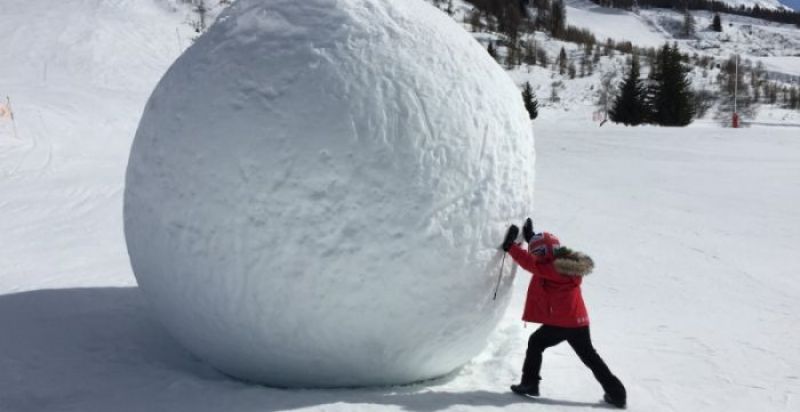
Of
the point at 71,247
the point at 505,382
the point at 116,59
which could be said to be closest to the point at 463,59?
the point at 505,382

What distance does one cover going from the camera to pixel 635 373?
205 inches

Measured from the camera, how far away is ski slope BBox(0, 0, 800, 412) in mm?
4301

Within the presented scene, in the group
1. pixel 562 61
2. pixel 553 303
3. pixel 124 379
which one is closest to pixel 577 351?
pixel 553 303

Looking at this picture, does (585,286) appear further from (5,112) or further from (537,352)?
(5,112)

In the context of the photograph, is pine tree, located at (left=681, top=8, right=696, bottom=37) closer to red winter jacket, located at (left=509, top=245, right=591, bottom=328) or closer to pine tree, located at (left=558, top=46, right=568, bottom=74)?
pine tree, located at (left=558, top=46, right=568, bottom=74)

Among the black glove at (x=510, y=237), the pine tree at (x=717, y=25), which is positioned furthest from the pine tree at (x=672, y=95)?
the pine tree at (x=717, y=25)

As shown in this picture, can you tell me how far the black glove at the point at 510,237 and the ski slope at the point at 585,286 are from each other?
3.38ft

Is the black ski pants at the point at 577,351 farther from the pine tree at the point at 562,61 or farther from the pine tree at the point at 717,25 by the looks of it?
the pine tree at the point at 717,25

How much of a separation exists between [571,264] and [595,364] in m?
0.77

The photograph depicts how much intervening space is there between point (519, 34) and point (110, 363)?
72.0 meters

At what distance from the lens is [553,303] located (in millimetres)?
4324

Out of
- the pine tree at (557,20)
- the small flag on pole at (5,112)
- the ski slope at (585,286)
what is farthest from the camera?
the pine tree at (557,20)

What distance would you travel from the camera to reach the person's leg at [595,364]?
4363mm

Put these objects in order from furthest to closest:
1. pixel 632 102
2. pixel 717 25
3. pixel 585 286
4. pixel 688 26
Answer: pixel 717 25 < pixel 688 26 < pixel 632 102 < pixel 585 286
